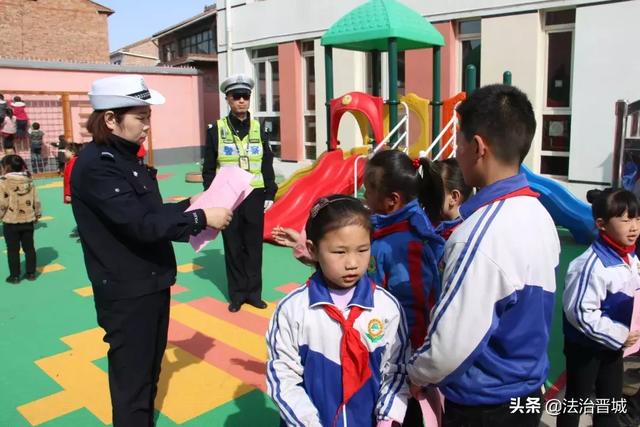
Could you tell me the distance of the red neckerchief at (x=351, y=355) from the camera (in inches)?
69.7

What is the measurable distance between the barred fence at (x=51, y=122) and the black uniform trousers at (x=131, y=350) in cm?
1284

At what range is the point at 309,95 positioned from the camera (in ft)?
41.9

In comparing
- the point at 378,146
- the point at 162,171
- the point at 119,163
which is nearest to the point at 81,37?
the point at 162,171

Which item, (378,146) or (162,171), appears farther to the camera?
(162,171)

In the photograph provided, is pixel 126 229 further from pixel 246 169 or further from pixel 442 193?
pixel 246 169

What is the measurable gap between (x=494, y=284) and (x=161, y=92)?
52.2 feet

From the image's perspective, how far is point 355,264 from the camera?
1.80 m

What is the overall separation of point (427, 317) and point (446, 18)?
28.9 ft

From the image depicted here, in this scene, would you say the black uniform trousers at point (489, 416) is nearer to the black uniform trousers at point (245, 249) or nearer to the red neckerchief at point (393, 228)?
the red neckerchief at point (393, 228)

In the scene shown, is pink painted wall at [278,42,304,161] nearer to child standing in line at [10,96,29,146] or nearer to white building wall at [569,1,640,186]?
white building wall at [569,1,640,186]

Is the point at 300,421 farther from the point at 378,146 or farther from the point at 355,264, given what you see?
the point at 378,146

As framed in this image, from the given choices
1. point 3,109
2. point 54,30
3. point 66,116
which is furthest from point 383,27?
point 54,30

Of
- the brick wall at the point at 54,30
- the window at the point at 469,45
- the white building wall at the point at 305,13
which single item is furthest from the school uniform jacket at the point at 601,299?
the brick wall at the point at 54,30

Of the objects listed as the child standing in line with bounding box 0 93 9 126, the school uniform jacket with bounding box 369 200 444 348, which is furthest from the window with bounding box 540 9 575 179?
the child standing in line with bounding box 0 93 9 126
